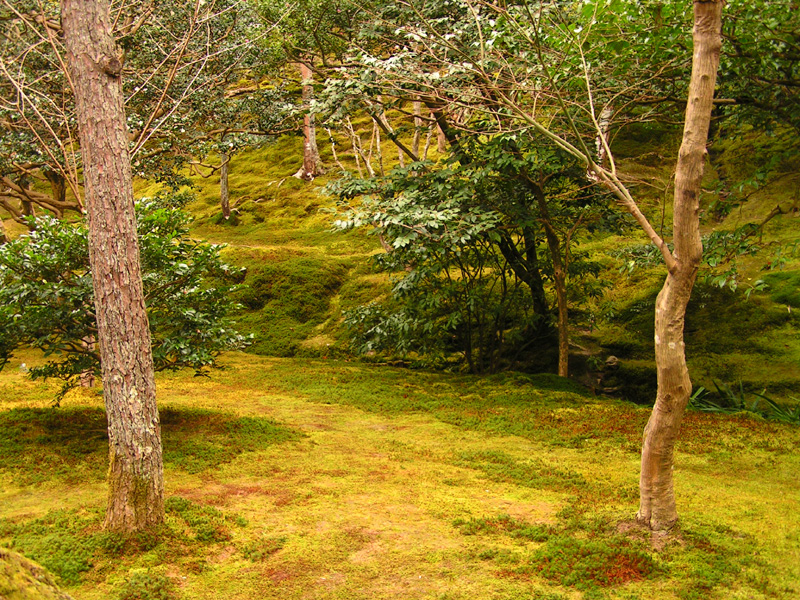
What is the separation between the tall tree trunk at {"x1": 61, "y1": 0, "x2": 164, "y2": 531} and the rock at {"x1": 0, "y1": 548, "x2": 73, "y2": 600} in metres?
2.06

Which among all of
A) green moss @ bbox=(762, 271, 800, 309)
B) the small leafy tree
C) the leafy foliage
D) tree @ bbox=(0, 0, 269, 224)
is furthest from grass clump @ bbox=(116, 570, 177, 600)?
green moss @ bbox=(762, 271, 800, 309)

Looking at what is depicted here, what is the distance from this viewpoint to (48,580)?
7.16 feet

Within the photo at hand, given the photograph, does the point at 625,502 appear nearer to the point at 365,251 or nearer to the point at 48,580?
the point at 48,580

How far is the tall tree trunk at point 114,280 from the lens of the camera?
4.15 m

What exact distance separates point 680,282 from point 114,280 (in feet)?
11.7

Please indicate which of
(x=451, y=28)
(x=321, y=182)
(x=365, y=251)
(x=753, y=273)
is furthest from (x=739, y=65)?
(x=321, y=182)

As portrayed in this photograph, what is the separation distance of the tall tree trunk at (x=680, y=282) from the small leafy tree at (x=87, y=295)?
4086 millimetres

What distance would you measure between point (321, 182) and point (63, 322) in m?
13.8

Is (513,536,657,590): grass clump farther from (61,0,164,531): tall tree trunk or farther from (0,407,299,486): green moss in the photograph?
(0,407,299,486): green moss

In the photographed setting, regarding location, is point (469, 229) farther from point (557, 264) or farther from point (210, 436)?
point (210, 436)

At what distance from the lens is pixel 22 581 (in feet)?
6.29

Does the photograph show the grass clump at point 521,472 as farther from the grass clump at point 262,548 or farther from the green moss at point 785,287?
the green moss at point 785,287

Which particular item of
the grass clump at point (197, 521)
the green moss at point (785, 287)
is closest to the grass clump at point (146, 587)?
the grass clump at point (197, 521)

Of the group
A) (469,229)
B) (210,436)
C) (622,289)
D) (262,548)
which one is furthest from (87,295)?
(622,289)
